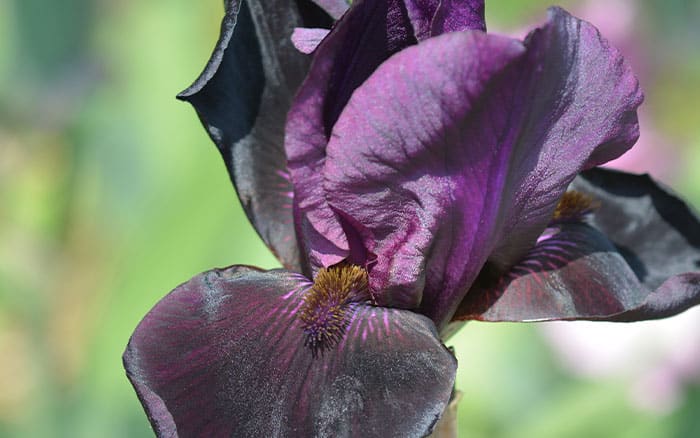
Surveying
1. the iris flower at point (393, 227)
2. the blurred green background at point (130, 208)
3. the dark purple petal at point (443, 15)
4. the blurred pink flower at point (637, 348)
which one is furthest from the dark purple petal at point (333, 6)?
the blurred pink flower at point (637, 348)

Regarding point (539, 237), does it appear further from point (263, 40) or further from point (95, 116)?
point (95, 116)

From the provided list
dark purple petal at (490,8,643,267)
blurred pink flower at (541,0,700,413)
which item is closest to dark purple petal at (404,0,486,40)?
dark purple petal at (490,8,643,267)

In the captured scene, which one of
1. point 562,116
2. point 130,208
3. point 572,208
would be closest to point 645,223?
point 572,208

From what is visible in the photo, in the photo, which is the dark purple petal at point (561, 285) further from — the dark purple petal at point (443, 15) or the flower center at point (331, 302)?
the dark purple petal at point (443, 15)

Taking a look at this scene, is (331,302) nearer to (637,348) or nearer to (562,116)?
(562,116)

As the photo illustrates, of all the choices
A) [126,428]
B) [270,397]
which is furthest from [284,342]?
[126,428]

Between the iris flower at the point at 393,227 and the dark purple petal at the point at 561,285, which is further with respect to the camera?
the dark purple petal at the point at 561,285
